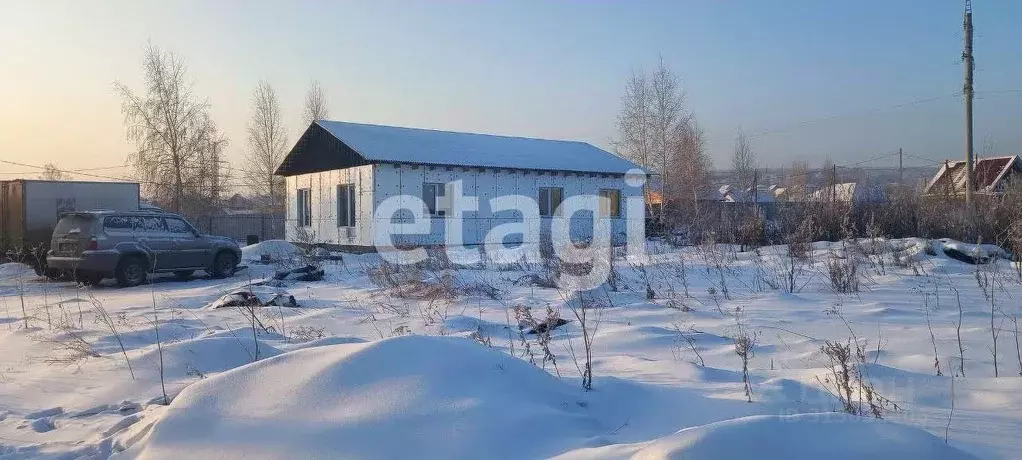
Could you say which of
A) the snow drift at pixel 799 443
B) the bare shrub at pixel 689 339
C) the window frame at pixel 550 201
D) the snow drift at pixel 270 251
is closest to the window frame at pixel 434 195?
the window frame at pixel 550 201

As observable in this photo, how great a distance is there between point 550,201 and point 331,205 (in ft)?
25.9

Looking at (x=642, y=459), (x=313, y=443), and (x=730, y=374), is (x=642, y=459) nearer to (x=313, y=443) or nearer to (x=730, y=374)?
(x=313, y=443)

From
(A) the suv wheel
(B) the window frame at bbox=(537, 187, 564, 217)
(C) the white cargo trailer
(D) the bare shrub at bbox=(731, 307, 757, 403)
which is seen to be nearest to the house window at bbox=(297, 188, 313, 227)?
(C) the white cargo trailer

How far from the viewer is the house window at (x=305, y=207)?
982 inches

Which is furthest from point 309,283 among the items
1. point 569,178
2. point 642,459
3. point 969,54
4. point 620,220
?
point 969,54

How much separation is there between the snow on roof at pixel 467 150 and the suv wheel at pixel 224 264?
256 inches

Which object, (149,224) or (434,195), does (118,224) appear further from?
(434,195)

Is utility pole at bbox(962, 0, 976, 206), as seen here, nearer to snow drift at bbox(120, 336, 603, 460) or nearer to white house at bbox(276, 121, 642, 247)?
white house at bbox(276, 121, 642, 247)

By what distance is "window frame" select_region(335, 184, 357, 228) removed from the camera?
22250mm

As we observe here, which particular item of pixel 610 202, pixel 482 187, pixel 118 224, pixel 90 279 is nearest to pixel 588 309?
pixel 118 224

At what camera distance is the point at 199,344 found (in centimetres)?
561

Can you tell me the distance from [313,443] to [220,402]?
87 centimetres

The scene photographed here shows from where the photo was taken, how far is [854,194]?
17.2m

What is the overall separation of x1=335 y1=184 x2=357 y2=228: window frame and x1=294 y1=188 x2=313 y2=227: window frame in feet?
7.45
